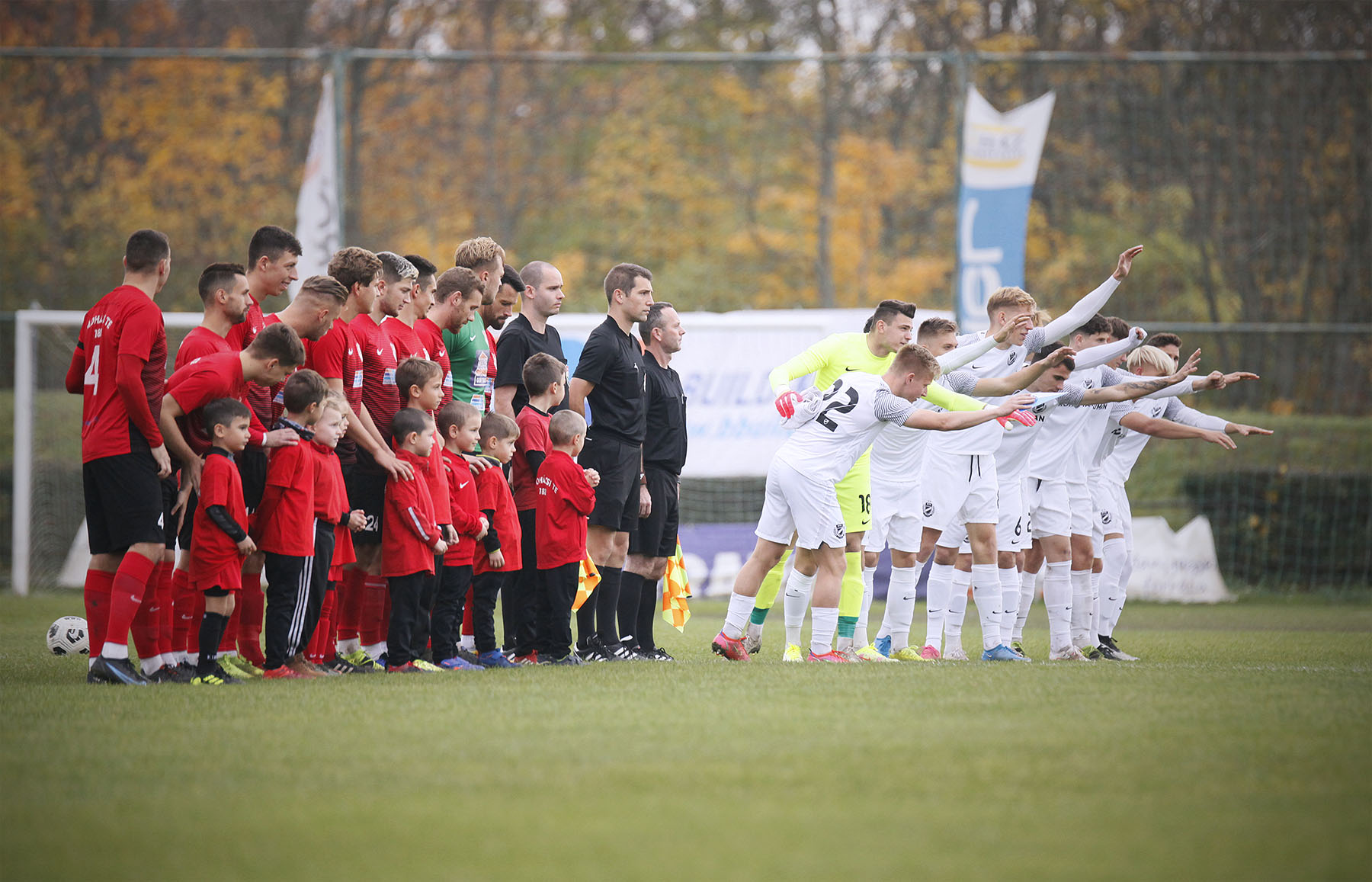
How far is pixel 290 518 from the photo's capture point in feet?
21.4

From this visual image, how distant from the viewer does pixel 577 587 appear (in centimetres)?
768

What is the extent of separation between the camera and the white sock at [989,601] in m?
8.26

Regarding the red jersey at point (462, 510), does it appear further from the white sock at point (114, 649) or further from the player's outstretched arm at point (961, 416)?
the player's outstretched arm at point (961, 416)

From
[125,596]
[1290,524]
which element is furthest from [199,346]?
[1290,524]

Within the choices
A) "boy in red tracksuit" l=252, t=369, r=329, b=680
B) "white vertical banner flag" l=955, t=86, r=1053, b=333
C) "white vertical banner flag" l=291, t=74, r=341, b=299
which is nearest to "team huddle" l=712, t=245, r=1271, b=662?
"boy in red tracksuit" l=252, t=369, r=329, b=680

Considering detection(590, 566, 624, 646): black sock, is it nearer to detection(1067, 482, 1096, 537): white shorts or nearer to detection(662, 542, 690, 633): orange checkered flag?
detection(662, 542, 690, 633): orange checkered flag

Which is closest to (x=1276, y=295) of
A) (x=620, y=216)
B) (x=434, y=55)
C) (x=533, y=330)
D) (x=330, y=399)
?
(x=620, y=216)

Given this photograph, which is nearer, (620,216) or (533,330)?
(533,330)

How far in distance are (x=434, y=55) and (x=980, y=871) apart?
13158 mm

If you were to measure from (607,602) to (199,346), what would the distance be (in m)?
2.71

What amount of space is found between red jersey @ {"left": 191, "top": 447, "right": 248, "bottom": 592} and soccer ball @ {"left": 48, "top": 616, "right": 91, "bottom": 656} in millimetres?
2051

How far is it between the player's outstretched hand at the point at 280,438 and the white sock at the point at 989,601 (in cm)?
421

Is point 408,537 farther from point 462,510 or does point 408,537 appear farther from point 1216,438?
point 1216,438

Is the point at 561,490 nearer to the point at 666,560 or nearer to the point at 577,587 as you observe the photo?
the point at 577,587
